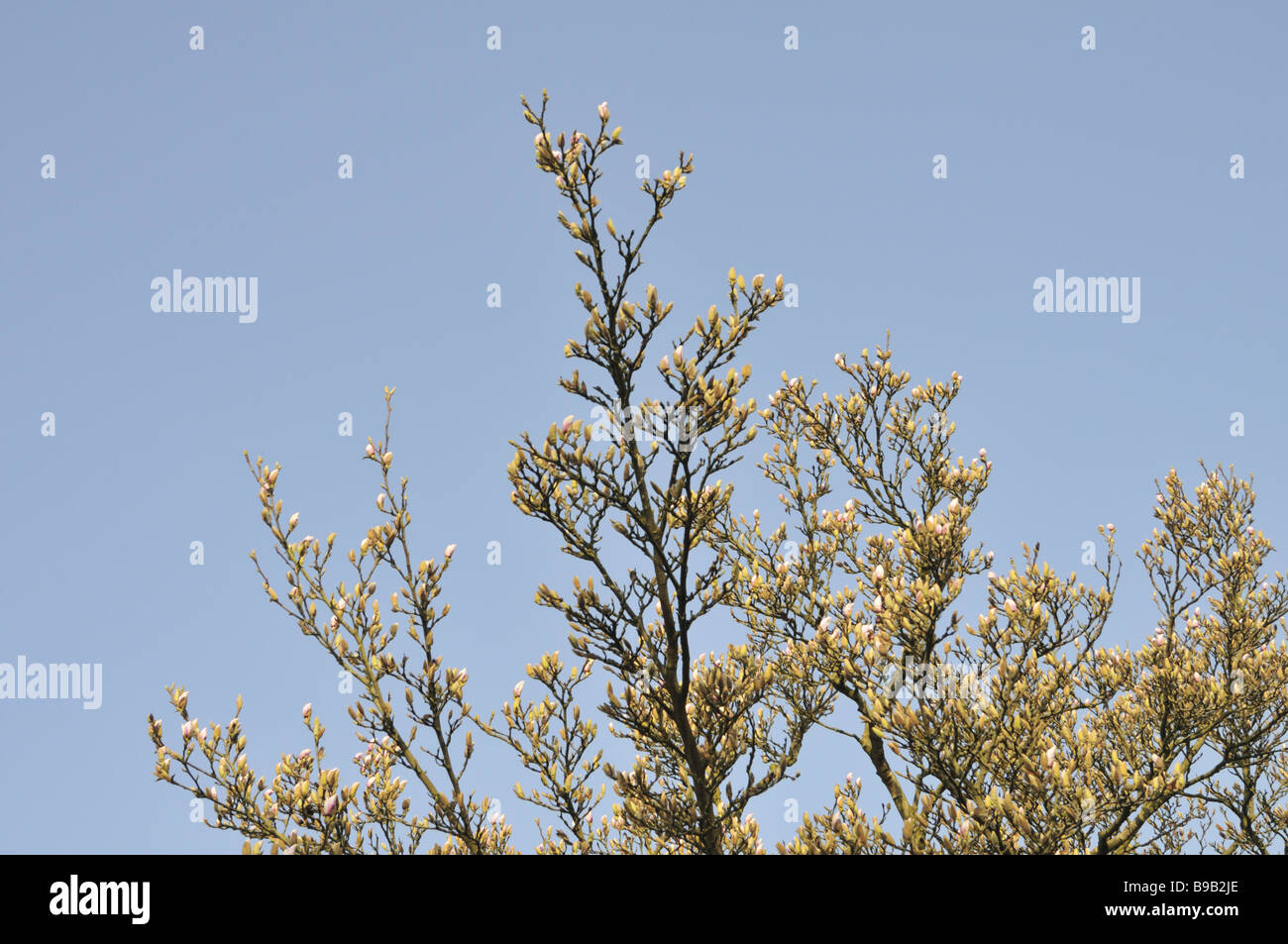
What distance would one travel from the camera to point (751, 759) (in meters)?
7.70

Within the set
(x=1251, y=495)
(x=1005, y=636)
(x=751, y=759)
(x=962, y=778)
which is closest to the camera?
(x=751, y=759)

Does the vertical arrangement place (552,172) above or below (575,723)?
above

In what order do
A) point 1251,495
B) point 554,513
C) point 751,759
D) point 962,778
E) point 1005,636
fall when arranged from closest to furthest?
point 554,513 → point 751,759 → point 962,778 → point 1005,636 → point 1251,495

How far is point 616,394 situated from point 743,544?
6620 mm

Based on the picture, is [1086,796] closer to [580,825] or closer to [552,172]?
[580,825]

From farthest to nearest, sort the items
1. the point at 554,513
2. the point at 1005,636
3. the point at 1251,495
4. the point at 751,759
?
the point at 1251,495 < the point at 1005,636 < the point at 751,759 < the point at 554,513

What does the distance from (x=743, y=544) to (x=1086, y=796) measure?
5.76 meters

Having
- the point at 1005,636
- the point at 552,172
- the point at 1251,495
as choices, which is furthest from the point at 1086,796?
the point at 1251,495

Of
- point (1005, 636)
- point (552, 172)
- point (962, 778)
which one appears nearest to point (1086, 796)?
point (962, 778)
